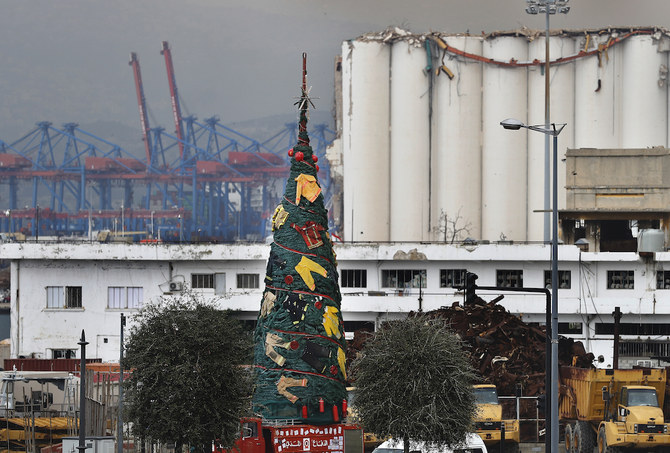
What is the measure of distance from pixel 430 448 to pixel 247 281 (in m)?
25.0

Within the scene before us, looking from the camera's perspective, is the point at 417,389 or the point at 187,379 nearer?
the point at 187,379

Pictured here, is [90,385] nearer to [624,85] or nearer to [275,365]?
[275,365]

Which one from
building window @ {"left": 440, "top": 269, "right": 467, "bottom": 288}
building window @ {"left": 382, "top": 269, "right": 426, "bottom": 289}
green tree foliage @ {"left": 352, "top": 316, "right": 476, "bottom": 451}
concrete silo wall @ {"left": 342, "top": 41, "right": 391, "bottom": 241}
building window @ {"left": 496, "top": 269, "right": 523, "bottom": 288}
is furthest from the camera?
concrete silo wall @ {"left": 342, "top": 41, "right": 391, "bottom": 241}

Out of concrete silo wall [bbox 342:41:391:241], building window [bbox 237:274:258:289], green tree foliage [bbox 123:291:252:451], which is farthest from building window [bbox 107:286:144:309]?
concrete silo wall [bbox 342:41:391:241]

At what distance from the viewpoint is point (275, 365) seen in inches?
1086

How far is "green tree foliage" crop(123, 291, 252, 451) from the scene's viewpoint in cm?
2600

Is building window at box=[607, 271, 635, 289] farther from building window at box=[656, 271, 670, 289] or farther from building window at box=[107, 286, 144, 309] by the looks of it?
building window at box=[107, 286, 144, 309]

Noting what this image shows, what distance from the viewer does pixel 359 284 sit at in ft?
170

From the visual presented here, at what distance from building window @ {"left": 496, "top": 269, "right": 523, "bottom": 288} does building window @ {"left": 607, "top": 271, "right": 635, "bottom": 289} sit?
139 inches

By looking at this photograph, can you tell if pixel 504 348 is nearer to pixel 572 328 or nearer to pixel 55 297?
pixel 572 328

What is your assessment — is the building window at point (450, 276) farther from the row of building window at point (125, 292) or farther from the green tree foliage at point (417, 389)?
the green tree foliage at point (417, 389)

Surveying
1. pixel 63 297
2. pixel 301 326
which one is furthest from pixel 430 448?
pixel 63 297

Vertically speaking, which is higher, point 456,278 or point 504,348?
point 456,278

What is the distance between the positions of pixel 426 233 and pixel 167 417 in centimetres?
5533
